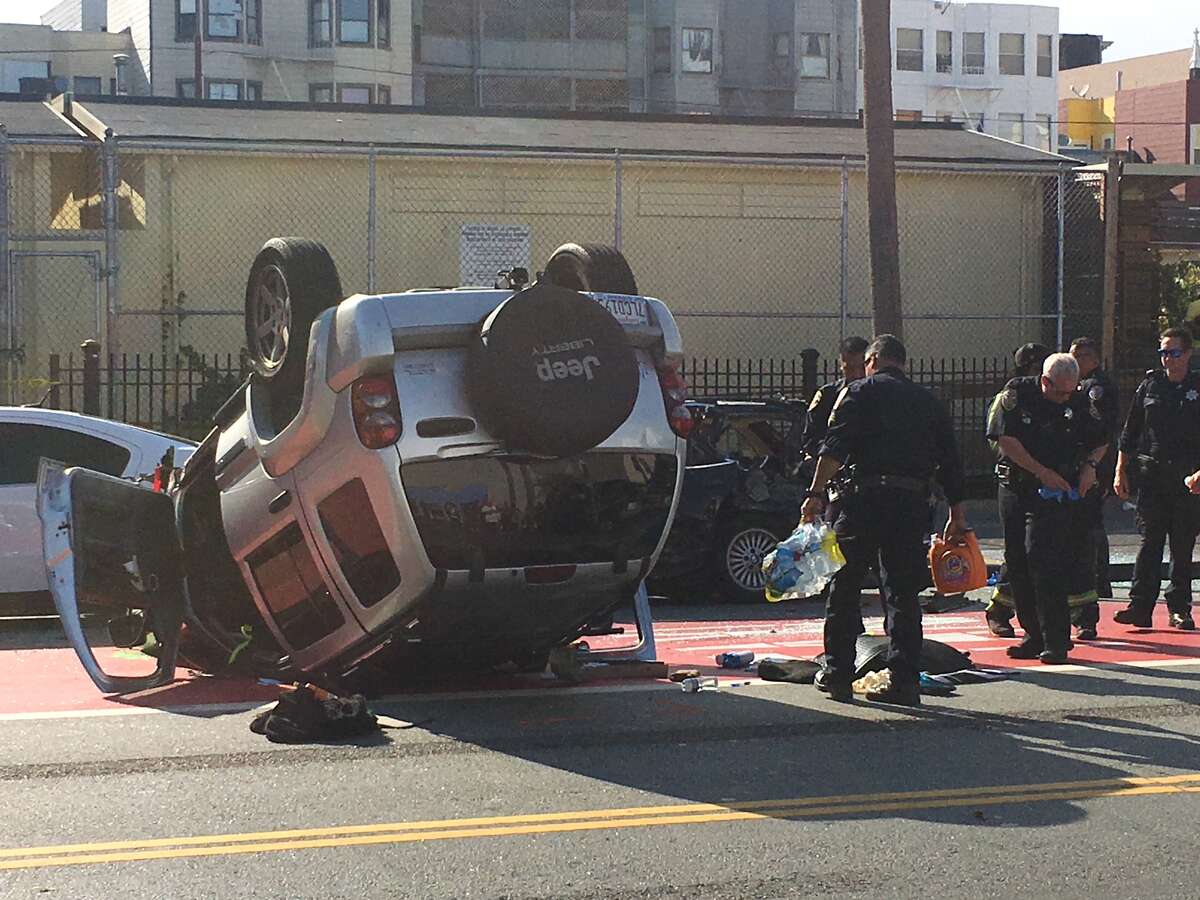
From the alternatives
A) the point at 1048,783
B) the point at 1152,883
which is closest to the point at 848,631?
the point at 1048,783

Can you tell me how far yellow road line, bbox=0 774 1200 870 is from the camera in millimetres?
6055

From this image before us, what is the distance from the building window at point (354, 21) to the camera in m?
54.1

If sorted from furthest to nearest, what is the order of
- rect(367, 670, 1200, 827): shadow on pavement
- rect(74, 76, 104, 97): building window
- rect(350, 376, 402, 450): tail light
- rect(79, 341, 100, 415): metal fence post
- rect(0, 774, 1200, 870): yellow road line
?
1. rect(74, 76, 104, 97): building window
2. rect(79, 341, 100, 415): metal fence post
3. rect(350, 376, 402, 450): tail light
4. rect(367, 670, 1200, 827): shadow on pavement
5. rect(0, 774, 1200, 870): yellow road line

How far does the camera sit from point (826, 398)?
11.2 metres

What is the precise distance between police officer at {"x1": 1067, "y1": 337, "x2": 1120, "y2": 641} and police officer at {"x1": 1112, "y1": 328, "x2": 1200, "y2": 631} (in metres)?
0.22

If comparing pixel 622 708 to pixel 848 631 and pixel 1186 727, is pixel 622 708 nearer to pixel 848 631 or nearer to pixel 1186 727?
pixel 848 631

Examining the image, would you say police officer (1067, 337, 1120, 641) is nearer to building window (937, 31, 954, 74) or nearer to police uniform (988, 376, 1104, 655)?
police uniform (988, 376, 1104, 655)

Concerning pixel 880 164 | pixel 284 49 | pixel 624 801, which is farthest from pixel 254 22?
pixel 624 801

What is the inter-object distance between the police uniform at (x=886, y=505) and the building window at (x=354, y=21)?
1870 inches

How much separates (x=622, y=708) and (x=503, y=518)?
1329mm

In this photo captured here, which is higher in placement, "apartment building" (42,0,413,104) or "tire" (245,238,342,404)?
"apartment building" (42,0,413,104)

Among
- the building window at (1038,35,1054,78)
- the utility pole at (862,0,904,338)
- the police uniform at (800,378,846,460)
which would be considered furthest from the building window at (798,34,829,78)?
the police uniform at (800,378,846,460)

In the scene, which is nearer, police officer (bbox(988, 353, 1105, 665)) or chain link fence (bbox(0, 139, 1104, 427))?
police officer (bbox(988, 353, 1105, 665))

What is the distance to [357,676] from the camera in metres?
9.19
